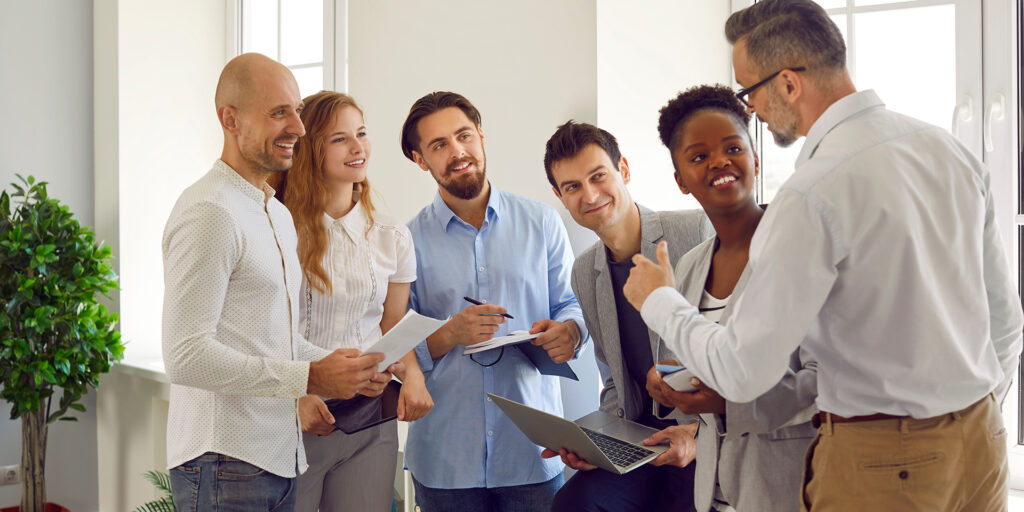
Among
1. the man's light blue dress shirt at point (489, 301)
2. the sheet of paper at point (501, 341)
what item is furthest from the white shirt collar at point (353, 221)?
the sheet of paper at point (501, 341)

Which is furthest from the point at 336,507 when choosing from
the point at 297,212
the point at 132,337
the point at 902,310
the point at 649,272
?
the point at 132,337

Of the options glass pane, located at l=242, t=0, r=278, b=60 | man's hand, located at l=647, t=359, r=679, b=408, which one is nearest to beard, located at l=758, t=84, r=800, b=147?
man's hand, located at l=647, t=359, r=679, b=408

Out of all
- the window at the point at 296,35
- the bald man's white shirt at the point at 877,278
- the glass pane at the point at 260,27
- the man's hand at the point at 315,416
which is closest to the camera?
the bald man's white shirt at the point at 877,278

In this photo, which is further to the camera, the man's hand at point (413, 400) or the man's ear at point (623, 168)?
the man's ear at point (623, 168)

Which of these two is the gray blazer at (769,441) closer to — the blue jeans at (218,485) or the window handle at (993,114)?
the blue jeans at (218,485)

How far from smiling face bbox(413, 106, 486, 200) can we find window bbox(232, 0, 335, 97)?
1658 millimetres

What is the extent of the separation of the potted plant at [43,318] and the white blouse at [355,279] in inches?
75.2

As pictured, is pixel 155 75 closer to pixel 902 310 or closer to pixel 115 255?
pixel 115 255

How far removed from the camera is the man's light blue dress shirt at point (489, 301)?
2.27m

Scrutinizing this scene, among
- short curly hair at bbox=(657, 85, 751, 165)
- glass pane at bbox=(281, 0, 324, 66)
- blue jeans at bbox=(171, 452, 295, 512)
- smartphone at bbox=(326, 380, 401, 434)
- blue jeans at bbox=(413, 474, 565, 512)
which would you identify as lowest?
blue jeans at bbox=(413, 474, 565, 512)

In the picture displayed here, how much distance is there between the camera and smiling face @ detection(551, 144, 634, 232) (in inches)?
83.0

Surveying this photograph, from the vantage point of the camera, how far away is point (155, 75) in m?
4.13

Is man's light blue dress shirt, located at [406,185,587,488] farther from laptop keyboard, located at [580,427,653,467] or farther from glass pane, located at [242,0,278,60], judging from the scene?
glass pane, located at [242,0,278,60]

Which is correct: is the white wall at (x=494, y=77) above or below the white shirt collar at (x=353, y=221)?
above
